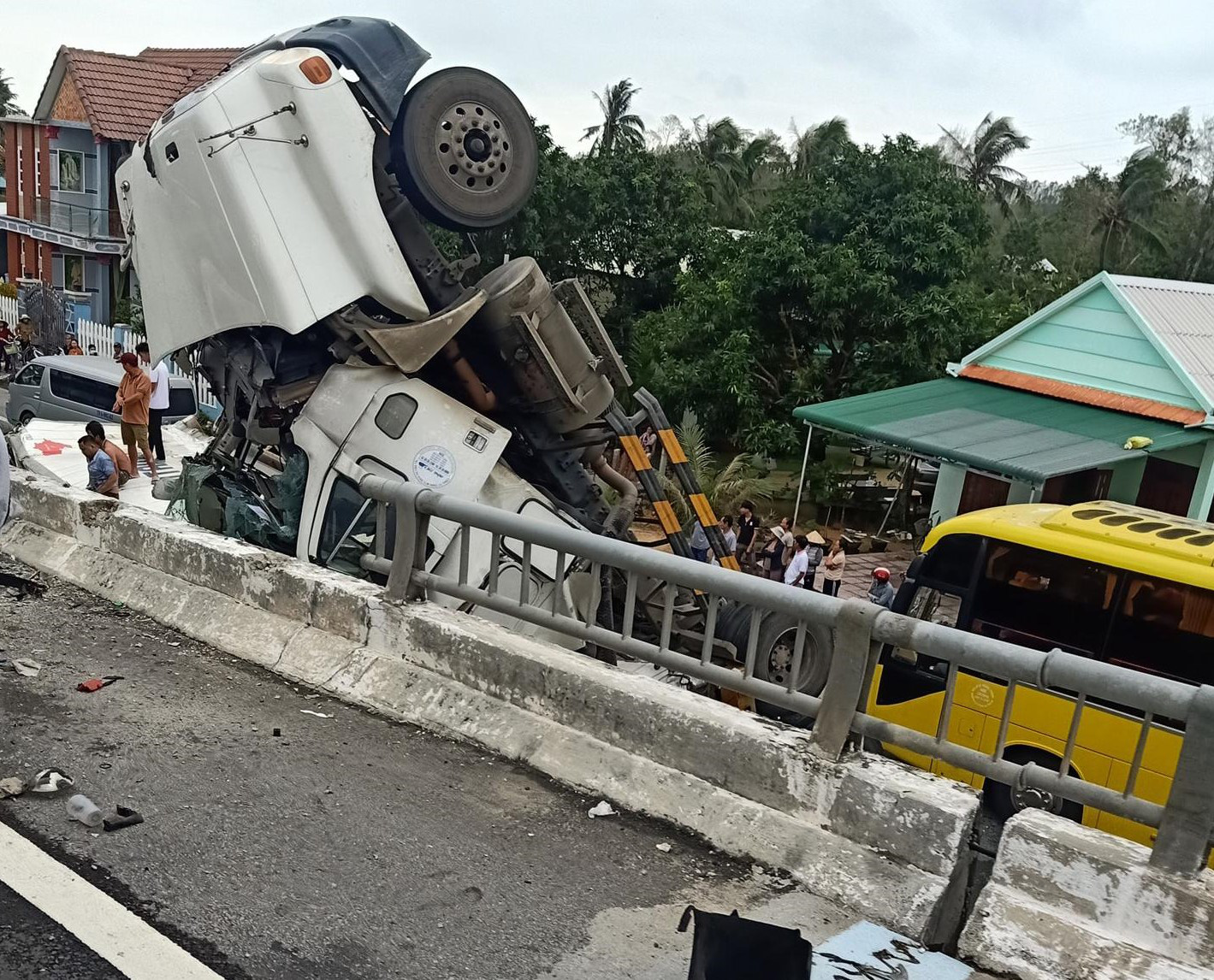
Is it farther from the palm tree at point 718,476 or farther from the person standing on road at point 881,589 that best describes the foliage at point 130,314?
the person standing on road at point 881,589

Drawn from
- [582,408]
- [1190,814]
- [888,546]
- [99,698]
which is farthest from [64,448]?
[888,546]

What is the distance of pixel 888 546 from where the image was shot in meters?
18.7

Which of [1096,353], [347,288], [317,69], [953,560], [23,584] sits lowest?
[23,584]

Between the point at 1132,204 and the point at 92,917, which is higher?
the point at 1132,204

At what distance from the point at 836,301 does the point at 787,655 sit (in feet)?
38.7

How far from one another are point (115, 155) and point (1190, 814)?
38.3 meters

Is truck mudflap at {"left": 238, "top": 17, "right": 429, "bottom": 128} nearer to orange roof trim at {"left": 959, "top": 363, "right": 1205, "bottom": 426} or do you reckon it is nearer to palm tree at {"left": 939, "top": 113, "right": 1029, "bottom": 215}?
orange roof trim at {"left": 959, "top": 363, "right": 1205, "bottom": 426}

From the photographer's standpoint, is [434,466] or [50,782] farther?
[434,466]

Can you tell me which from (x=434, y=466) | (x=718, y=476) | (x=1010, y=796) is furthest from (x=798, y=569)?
(x=434, y=466)

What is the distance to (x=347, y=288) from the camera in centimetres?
688

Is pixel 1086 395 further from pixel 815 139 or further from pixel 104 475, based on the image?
pixel 815 139

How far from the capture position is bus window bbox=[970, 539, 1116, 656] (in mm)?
7461

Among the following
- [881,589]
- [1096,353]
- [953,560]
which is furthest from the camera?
[1096,353]

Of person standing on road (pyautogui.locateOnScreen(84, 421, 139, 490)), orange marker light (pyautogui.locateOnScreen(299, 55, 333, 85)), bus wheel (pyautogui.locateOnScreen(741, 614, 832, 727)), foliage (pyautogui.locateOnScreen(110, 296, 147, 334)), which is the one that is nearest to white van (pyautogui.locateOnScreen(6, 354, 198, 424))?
foliage (pyautogui.locateOnScreen(110, 296, 147, 334))
